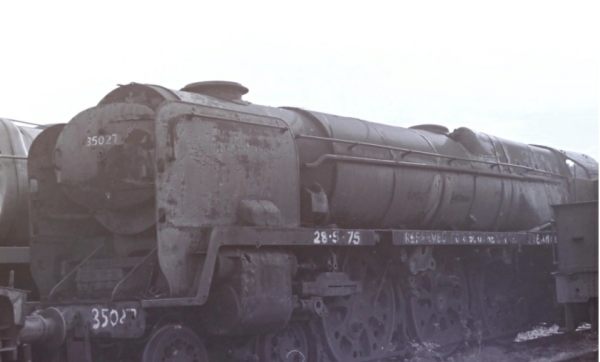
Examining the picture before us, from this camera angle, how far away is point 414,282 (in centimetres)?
1081

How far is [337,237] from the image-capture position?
29.2ft

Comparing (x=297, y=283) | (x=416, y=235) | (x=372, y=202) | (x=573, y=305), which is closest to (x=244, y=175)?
(x=297, y=283)

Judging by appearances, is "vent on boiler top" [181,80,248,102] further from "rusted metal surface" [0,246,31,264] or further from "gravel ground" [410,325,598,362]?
"gravel ground" [410,325,598,362]

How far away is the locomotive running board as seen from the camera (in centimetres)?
720

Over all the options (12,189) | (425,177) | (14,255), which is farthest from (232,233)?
(425,177)

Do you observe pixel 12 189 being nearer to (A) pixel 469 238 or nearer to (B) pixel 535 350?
(A) pixel 469 238

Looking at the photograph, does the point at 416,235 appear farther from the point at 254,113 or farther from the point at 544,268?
the point at 544,268

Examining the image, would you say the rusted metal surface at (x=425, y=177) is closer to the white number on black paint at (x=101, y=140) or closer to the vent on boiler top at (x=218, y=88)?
the vent on boiler top at (x=218, y=88)

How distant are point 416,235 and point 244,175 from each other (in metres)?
3.01

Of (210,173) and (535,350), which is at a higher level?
(210,173)

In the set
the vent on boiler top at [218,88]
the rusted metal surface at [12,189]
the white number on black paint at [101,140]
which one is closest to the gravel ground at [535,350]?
the vent on boiler top at [218,88]

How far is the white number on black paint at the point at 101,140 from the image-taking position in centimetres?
796

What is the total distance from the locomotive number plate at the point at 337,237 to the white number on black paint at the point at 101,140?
2.31 meters

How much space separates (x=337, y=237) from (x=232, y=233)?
1686 mm
